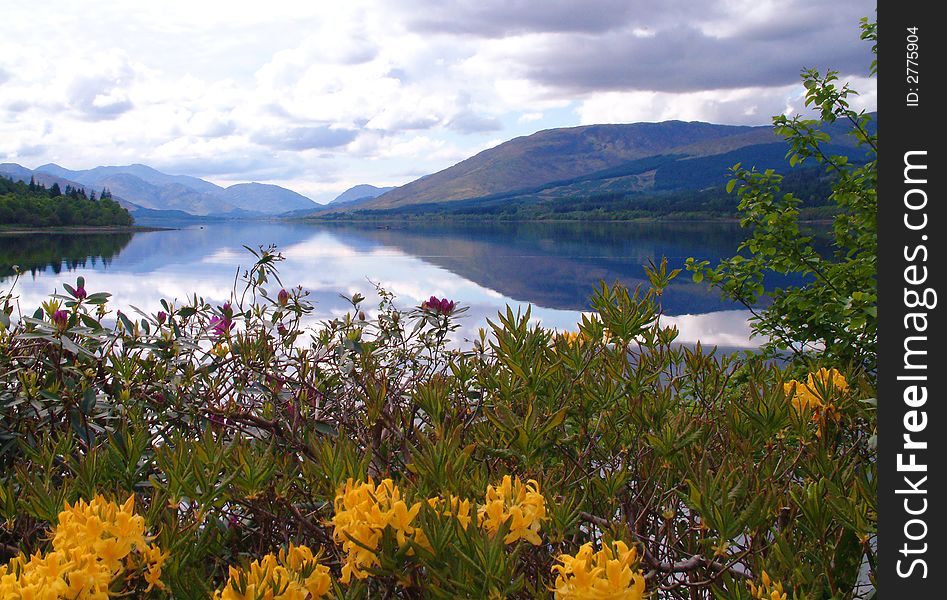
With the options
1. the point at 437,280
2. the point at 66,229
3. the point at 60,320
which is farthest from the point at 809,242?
the point at 66,229

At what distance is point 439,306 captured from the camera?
334cm

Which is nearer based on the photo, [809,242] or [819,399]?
[819,399]

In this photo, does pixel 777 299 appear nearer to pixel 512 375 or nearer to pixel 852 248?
pixel 852 248

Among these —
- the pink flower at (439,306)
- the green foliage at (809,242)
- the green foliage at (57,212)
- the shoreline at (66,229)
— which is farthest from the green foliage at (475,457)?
the green foliage at (57,212)

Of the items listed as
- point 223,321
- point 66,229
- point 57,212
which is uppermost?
point 57,212

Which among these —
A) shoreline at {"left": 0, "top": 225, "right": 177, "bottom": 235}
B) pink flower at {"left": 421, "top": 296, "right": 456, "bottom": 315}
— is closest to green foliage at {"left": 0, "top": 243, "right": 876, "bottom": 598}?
pink flower at {"left": 421, "top": 296, "right": 456, "bottom": 315}

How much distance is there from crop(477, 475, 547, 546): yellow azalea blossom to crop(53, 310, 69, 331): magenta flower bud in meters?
1.73

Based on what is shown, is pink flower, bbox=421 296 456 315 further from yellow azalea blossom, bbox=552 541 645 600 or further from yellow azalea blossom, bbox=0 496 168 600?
yellow azalea blossom, bbox=552 541 645 600

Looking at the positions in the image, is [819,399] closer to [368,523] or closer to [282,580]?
[368,523]

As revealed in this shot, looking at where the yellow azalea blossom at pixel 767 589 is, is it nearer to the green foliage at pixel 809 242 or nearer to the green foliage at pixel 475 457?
the green foliage at pixel 475 457

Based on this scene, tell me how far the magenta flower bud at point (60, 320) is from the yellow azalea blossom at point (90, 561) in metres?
1.29

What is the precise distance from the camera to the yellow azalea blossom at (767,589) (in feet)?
3.62

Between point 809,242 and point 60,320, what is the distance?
13.0 feet

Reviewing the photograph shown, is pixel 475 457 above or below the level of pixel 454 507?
below
